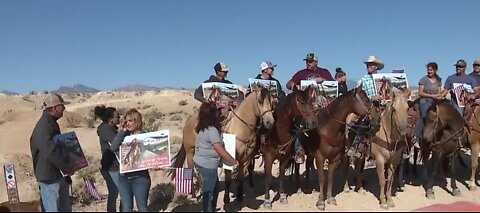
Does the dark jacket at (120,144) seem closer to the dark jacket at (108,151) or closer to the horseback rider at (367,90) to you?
the dark jacket at (108,151)

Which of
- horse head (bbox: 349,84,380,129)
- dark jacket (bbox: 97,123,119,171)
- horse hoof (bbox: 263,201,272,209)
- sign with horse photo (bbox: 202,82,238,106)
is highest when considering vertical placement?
sign with horse photo (bbox: 202,82,238,106)

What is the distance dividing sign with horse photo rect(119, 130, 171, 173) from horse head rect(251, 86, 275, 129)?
2.13 meters

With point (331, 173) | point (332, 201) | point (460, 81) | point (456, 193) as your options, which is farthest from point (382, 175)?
point (460, 81)

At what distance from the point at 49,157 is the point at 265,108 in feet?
12.9

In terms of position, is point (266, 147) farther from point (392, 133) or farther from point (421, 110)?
point (421, 110)

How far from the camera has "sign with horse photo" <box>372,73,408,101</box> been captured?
1052 centimetres

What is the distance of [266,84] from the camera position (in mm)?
10781

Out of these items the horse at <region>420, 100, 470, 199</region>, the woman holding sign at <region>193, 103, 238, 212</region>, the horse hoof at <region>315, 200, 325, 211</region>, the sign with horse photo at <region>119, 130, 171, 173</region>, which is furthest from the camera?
the horse at <region>420, 100, 470, 199</region>

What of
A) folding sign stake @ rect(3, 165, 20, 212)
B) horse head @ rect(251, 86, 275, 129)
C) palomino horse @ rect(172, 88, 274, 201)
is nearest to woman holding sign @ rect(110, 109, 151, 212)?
folding sign stake @ rect(3, 165, 20, 212)

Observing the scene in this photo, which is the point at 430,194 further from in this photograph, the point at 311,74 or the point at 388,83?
the point at 311,74

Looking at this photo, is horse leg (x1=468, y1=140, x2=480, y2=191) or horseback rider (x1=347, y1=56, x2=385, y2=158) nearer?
horseback rider (x1=347, y1=56, x2=385, y2=158)

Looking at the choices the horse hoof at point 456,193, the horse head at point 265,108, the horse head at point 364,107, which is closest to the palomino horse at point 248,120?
the horse head at point 265,108

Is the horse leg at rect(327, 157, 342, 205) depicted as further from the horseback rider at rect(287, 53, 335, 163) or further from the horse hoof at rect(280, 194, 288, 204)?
the horseback rider at rect(287, 53, 335, 163)

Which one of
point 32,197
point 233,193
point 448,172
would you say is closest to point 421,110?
point 448,172
